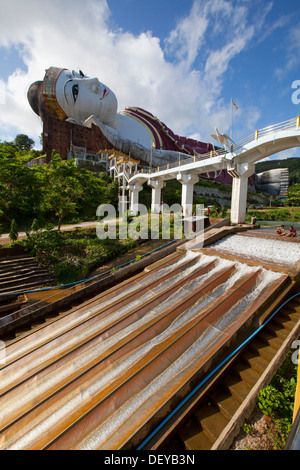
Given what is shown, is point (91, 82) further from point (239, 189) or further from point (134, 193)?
point (239, 189)

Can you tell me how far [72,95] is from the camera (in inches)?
1671

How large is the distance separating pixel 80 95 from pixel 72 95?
5.28ft

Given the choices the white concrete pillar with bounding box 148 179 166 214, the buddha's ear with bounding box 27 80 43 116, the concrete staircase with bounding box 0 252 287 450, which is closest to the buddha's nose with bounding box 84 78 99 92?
the buddha's ear with bounding box 27 80 43 116

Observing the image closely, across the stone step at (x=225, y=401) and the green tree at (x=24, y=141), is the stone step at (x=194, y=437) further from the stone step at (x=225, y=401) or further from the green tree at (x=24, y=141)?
the green tree at (x=24, y=141)

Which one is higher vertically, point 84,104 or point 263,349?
point 84,104

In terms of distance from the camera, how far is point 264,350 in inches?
169

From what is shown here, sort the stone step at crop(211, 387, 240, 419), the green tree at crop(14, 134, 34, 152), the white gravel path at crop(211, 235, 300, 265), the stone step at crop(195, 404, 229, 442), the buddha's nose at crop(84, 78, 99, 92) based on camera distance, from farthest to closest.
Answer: the green tree at crop(14, 134, 34, 152), the buddha's nose at crop(84, 78, 99, 92), the white gravel path at crop(211, 235, 300, 265), the stone step at crop(211, 387, 240, 419), the stone step at crop(195, 404, 229, 442)

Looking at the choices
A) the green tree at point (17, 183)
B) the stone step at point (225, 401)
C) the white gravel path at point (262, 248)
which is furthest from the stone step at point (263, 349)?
the green tree at point (17, 183)

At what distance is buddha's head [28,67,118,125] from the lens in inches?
1666

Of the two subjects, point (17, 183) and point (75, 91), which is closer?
point (17, 183)

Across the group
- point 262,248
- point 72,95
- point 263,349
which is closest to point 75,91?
point 72,95

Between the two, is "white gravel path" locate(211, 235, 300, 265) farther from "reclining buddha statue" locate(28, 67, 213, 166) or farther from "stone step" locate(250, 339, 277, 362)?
"reclining buddha statue" locate(28, 67, 213, 166)

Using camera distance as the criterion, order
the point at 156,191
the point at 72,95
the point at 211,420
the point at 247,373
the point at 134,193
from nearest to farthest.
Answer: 1. the point at 211,420
2. the point at 247,373
3. the point at 156,191
4. the point at 134,193
5. the point at 72,95

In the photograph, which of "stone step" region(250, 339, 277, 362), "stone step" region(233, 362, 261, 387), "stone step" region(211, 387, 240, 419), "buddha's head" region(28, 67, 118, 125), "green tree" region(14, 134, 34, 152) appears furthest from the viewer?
"green tree" region(14, 134, 34, 152)
